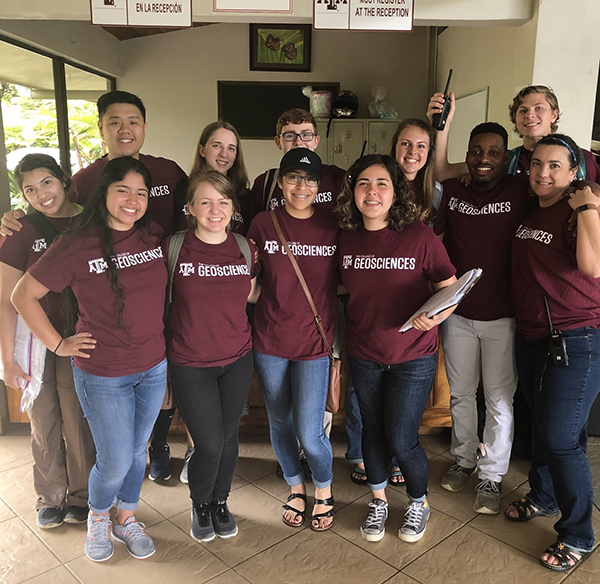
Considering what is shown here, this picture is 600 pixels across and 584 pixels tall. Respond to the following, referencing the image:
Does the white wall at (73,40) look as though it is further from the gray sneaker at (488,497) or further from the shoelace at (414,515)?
the gray sneaker at (488,497)

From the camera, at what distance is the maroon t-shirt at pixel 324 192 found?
220cm

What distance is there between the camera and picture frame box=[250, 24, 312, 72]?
6258 mm

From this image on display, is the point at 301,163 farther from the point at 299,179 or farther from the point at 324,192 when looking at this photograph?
the point at 324,192

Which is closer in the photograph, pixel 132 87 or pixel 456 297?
pixel 456 297

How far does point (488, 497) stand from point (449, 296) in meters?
1.12

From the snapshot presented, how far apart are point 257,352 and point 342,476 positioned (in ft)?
3.16

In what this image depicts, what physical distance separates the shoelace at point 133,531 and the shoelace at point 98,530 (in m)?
0.07

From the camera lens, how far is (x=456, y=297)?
1.73m

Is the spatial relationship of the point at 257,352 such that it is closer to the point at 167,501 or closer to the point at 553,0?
the point at 167,501

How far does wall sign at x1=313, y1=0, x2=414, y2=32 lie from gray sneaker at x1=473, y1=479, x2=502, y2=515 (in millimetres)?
2230

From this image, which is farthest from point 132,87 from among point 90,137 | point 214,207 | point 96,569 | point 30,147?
point 96,569

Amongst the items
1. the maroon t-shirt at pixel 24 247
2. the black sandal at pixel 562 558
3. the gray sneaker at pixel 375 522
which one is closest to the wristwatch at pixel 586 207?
the black sandal at pixel 562 558

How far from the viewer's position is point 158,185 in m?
2.36

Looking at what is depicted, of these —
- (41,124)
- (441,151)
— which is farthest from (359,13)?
(41,124)
